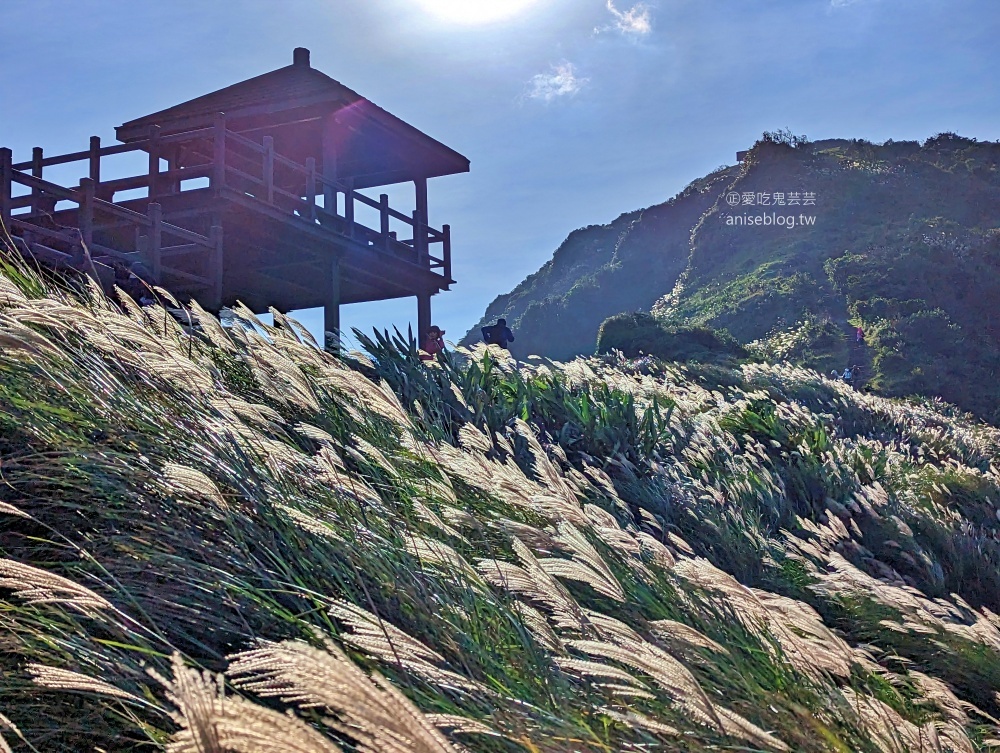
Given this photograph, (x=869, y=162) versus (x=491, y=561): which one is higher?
(x=869, y=162)

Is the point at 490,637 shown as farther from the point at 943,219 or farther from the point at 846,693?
the point at 943,219

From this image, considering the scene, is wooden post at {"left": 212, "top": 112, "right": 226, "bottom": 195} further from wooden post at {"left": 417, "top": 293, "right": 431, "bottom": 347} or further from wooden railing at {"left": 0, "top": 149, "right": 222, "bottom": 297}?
wooden post at {"left": 417, "top": 293, "right": 431, "bottom": 347}

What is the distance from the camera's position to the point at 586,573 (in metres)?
2.16

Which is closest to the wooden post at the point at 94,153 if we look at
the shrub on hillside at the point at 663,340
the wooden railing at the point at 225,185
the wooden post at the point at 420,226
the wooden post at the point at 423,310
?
the wooden railing at the point at 225,185

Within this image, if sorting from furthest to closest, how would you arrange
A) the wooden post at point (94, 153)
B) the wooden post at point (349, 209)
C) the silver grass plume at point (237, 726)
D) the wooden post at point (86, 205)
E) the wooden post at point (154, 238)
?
the wooden post at point (349, 209) → the wooden post at point (94, 153) → the wooden post at point (154, 238) → the wooden post at point (86, 205) → the silver grass plume at point (237, 726)

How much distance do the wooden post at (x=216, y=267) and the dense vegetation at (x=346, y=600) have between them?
927 cm

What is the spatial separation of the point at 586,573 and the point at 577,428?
4.65m

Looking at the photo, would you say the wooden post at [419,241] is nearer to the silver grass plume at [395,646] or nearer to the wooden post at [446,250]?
the wooden post at [446,250]

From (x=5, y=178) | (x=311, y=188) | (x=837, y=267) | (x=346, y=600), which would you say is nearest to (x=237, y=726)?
(x=346, y=600)

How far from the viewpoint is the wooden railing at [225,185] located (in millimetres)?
12211

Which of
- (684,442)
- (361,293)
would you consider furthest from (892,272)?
(684,442)

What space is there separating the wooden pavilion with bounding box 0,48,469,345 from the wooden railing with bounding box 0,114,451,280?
0.10 ft

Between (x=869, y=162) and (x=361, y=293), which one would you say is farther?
(x=869, y=162)

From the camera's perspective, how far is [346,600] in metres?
2.41
